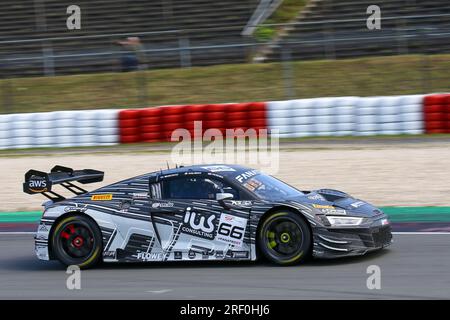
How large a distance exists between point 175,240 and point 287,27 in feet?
56.3

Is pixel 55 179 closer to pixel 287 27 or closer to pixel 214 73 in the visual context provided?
pixel 214 73

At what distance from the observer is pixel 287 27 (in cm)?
2536

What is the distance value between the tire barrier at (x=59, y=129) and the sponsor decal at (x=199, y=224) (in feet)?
36.8

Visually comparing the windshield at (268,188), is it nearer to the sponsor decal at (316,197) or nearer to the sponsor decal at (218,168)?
the sponsor decal at (316,197)

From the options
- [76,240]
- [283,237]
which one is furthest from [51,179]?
[283,237]

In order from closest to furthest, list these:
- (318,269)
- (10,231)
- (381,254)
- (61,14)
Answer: (318,269)
(381,254)
(10,231)
(61,14)

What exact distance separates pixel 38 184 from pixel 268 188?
2716mm

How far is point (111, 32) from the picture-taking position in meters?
26.8

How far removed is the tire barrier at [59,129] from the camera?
20.0 metres

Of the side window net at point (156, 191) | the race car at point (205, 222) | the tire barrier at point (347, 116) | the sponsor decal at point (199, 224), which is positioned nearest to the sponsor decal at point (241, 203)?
the race car at point (205, 222)

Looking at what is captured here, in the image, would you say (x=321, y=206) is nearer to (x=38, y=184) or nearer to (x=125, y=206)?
(x=125, y=206)

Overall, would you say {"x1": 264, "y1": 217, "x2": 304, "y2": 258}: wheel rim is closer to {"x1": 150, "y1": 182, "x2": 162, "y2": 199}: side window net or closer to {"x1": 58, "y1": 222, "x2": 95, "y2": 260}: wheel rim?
{"x1": 150, "y1": 182, "x2": 162, "y2": 199}: side window net
